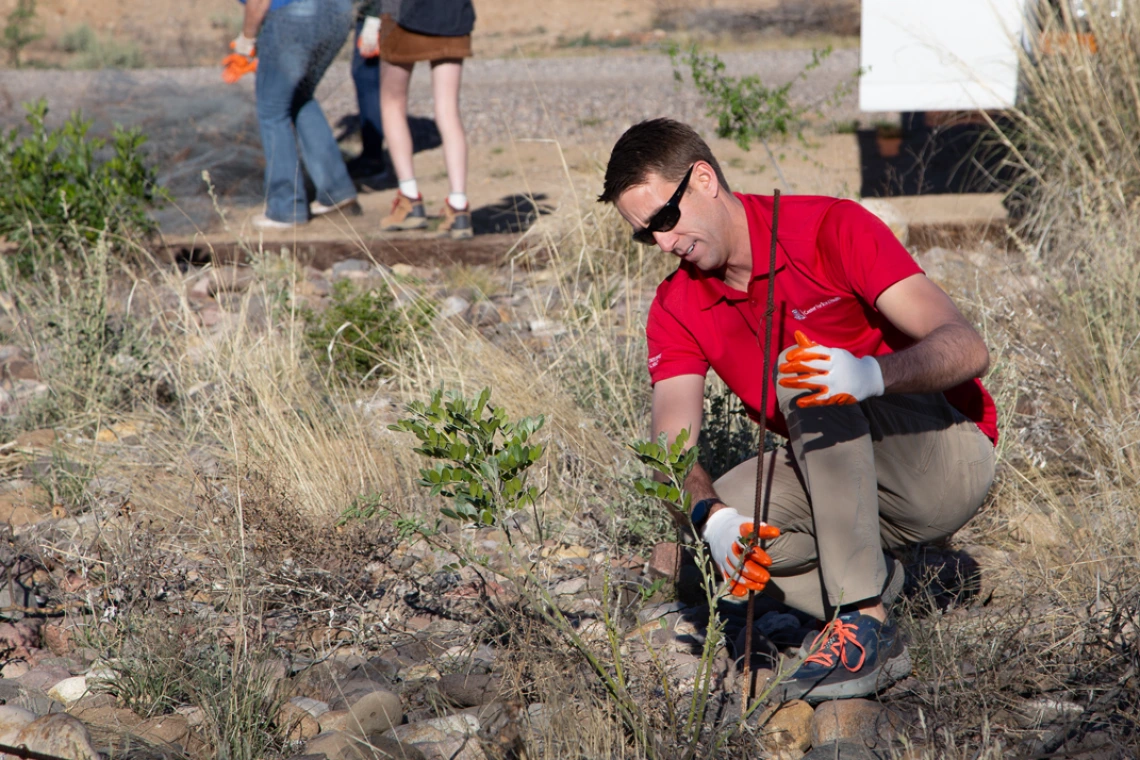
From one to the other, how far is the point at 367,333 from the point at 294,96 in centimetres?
263

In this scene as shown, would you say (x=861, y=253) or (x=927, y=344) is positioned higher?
(x=861, y=253)

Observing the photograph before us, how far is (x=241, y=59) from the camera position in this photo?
21.0ft

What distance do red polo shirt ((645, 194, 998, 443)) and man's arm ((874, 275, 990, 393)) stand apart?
0.04 m

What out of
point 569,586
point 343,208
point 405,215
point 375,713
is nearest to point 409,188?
point 405,215

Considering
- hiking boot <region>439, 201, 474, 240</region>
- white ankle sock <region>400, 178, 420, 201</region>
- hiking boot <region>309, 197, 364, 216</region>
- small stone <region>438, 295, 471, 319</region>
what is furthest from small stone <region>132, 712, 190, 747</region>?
hiking boot <region>309, 197, 364, 216</region>

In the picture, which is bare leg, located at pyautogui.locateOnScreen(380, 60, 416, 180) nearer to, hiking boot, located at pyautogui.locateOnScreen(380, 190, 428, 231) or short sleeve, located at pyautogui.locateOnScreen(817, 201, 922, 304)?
hiking boot, located at pyautogui.locateOnScreen(380, 190, 428, 231)

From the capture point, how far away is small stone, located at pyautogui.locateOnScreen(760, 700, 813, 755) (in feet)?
7.52

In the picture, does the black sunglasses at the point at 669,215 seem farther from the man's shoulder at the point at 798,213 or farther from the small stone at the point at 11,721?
the small stone at the point at 11,721

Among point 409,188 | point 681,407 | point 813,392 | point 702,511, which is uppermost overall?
point 813,392

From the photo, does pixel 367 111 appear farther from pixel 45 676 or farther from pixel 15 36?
pixel 15 36

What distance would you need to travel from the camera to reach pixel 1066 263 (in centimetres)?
430

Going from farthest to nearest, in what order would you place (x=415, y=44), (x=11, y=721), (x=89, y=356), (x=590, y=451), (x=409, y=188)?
(x=409, y=188) < (x=415, y=44) < (x=89, y=356) < (x=590, y=451) < (x=11, y=721)

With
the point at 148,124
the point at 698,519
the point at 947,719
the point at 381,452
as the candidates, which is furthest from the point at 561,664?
the point at 148,124

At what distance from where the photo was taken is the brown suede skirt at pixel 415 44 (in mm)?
5824
